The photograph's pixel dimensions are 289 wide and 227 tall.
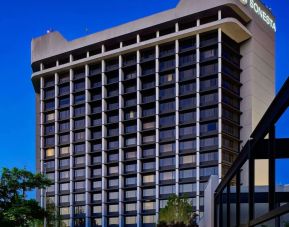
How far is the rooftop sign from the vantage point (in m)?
111

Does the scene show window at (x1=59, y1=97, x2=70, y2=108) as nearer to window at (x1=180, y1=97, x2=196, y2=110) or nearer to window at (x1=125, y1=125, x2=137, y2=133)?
window at (x1=125, y1=125, x2=137, y2=133)

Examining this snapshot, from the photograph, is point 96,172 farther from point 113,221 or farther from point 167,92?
point 167,92

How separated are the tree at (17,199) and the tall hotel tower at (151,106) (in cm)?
5987

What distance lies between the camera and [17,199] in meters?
42.6

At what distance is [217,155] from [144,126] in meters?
19.3

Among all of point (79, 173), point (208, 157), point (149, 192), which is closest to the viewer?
point (208, 157)

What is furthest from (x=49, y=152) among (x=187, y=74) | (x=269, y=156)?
(x=269, y=156)

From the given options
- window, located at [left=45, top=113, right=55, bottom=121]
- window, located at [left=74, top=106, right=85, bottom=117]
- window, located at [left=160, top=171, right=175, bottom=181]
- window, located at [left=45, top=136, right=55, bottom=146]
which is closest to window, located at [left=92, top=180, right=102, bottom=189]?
window, located at [left=45, top=136, right=55, bottom=146]

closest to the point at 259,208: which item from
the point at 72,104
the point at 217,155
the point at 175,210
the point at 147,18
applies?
the point at 175,210

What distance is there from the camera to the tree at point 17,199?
135 ft

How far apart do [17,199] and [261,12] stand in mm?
85547

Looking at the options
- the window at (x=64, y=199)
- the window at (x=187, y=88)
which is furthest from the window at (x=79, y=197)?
the window at (x=187, y=88)

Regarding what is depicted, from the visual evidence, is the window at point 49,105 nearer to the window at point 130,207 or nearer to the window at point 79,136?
the window at point 79,136

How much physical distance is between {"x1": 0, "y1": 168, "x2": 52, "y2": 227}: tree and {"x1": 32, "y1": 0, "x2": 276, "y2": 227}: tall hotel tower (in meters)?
59.9
